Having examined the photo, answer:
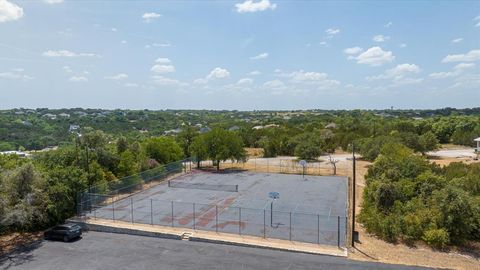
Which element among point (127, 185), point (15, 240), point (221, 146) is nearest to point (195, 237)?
point (15, 240)

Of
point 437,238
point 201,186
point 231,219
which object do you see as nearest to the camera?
point 437,238

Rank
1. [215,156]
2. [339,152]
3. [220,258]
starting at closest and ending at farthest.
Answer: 1. [220,258]
2. [215,156]
3. [339,152]

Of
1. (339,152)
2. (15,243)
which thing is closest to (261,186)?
(15,243)

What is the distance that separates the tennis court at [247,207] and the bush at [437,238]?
16.8ft

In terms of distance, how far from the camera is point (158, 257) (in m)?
21.9

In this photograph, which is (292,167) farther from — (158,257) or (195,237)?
(158,257)

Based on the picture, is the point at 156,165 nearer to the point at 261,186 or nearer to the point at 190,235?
the point at 261,186

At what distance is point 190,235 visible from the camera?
25078 mm

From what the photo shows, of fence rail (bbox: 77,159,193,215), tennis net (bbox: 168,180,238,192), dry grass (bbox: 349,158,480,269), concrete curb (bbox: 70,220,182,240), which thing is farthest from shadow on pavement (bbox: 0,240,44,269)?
dry grass (bbox: 349,158,480,269)

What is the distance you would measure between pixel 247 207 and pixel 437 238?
14.8m

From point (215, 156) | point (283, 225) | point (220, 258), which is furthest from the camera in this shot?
point (215, 156)

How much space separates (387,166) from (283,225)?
50.2 feet

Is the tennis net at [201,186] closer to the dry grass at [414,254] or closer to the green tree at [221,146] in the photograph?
the green tree at [221,146]

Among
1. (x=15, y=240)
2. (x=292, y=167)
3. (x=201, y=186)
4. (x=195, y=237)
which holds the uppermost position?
(x=292, y=167)
